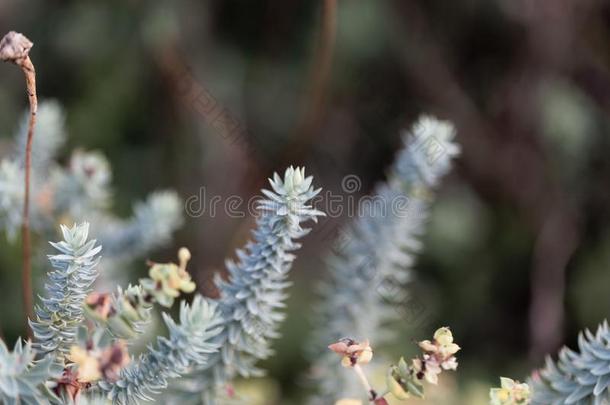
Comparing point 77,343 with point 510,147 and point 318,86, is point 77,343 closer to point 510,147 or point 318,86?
point 318,86

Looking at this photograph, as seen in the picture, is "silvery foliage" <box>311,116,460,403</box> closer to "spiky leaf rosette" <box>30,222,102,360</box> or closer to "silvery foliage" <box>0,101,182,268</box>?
"silvery foliage" <box>0,101,182,268</box>

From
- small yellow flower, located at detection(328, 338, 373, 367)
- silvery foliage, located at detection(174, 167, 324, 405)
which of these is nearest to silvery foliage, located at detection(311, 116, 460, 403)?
silvery foliage, located at detection(174, 167, 324, 405)

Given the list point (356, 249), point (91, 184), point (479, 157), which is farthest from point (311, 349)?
point (479, 157)

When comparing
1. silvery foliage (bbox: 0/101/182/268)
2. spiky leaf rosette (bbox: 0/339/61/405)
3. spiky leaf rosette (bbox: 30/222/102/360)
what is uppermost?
silvery foliage (bbox: 0/101/182/268)

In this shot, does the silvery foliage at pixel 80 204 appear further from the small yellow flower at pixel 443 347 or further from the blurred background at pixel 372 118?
the small yellow flower at pixel 443 347

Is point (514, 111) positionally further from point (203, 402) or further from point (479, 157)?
point (203, 402)

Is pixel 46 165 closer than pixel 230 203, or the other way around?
pixel 46 165
